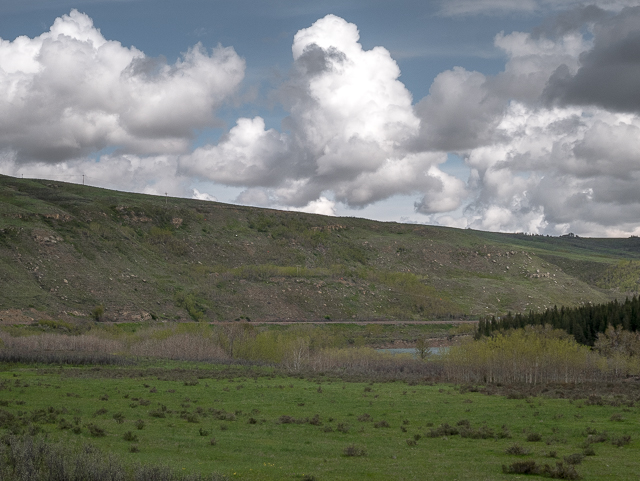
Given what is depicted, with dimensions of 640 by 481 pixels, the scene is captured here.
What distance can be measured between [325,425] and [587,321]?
8345 cm

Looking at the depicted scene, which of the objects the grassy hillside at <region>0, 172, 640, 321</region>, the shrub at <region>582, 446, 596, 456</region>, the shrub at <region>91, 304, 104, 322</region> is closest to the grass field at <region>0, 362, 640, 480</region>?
the shrub at <region>582, 446, 596, 456</region>

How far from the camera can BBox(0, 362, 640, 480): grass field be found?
24180mm

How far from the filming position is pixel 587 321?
10325cm

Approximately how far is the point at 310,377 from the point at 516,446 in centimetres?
4553

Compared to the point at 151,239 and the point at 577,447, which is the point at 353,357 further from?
the point at 151,239

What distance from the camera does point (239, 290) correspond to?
6216 inches

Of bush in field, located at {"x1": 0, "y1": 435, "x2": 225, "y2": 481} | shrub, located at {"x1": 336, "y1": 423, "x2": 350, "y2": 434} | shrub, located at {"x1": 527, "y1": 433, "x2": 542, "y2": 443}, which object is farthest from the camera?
shrub, located at {"x1": 336, "y1": 423, "x2": 350, "y2": 434}

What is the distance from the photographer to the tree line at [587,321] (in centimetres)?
9651

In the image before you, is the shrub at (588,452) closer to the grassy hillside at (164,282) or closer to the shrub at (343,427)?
the shrub at (343,427)

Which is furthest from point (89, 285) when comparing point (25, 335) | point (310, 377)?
point (310, 377)

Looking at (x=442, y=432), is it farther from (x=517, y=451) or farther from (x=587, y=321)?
(x=587, y=321)

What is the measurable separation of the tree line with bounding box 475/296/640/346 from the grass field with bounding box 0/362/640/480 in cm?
4219

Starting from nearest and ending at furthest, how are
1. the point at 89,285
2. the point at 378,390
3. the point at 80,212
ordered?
1. the point at 378,390
2. the point at 89,285
3. the point at 80,212

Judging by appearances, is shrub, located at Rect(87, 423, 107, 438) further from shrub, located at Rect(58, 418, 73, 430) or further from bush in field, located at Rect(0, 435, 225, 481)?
bush in field, located at Rect(0, 435, 225, 481)
